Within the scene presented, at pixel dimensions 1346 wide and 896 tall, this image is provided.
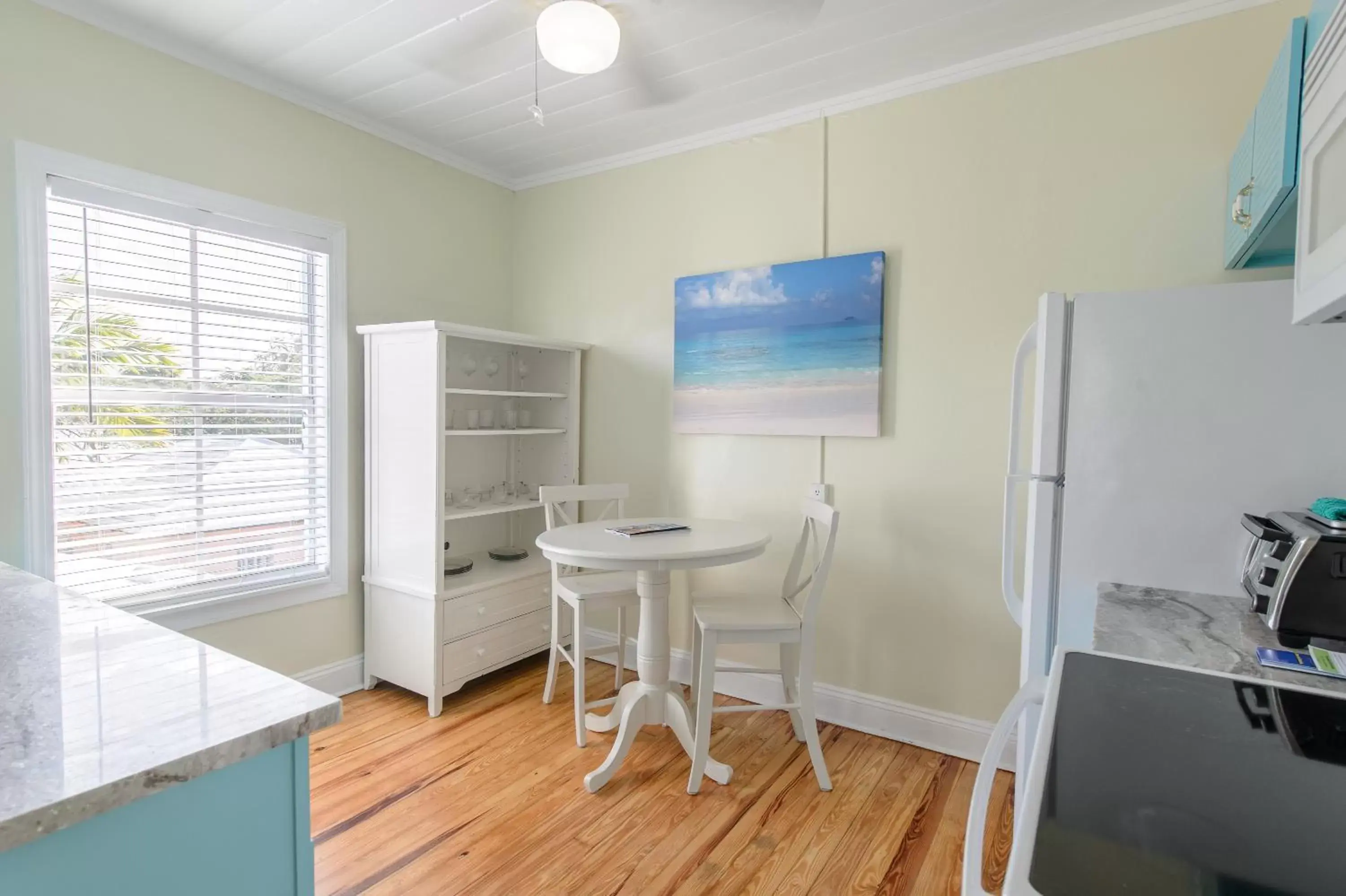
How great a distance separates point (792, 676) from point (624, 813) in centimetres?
82

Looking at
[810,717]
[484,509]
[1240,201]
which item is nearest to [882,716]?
[810,717]

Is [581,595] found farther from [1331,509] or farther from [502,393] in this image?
[1331,509]

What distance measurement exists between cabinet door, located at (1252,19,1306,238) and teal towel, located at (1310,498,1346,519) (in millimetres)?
621

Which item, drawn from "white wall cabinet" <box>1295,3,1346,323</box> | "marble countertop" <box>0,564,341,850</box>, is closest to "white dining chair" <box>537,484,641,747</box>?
"marble countertop" <box>0,564,341,850</box>

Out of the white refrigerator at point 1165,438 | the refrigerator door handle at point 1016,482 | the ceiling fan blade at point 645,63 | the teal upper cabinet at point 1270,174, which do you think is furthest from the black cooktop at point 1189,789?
the ceiling fan blade at point 645,63

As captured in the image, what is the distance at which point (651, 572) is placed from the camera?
2.38 meters

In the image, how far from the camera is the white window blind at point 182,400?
7.23ft

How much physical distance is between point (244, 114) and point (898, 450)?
9.22 feet

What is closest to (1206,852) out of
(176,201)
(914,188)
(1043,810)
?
(1043,810)

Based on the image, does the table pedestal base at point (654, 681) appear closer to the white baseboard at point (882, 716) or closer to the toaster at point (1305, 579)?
the white baseboard at point (882, 716)

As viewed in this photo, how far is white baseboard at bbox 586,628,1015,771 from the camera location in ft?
8.08

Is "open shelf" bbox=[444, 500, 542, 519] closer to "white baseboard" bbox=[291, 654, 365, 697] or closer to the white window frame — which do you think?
the white window frame

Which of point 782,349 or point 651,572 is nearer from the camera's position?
point 651,572

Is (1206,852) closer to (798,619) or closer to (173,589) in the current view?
(798,619)
